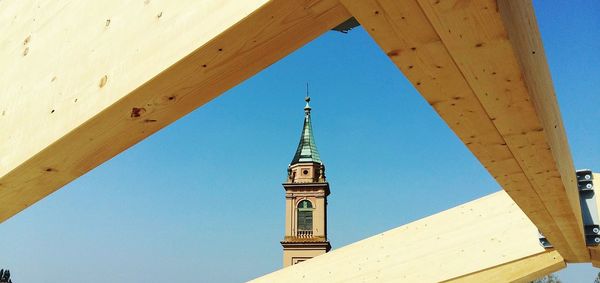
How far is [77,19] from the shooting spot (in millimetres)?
1509

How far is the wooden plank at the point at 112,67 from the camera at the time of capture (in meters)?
1.07

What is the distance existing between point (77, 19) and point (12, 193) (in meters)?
0.54

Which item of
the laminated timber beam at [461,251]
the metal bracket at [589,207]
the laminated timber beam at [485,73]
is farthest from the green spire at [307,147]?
the laminated timber beam at [485,73]

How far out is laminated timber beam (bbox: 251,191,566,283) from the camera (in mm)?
4406

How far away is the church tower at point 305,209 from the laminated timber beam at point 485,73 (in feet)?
93.8

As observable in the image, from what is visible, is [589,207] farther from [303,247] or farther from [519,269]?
[303,247]

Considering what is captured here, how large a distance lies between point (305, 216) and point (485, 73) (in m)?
32.1

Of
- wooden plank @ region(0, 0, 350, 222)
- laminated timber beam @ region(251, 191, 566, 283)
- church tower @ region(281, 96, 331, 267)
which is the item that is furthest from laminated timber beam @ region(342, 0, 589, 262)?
church tower @ region(281, 96, 331, 267)

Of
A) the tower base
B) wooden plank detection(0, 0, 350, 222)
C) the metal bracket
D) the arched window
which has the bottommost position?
wooden plank detection(0, 0, 350, 222)

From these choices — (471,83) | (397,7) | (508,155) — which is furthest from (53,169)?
(508,155)

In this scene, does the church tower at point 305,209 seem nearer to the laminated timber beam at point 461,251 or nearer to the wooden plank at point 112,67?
the laminated timber beam at point 461,251

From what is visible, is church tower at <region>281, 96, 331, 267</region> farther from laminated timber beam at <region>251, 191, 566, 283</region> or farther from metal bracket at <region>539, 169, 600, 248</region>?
metal bracket at <region>539, 169, 600, 248</region>

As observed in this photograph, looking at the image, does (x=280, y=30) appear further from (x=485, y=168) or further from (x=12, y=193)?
(x=485, y=168)

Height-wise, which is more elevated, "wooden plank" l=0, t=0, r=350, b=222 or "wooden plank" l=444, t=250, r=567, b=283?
"wooden plank" l=444, t=250, r=567, b=283
